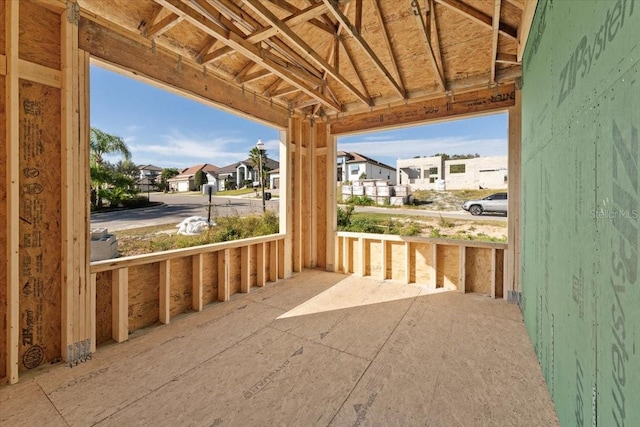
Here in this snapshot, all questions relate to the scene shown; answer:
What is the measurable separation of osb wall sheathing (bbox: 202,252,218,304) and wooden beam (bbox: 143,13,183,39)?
9.08 feet

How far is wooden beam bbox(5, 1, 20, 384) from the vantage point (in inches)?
82.2

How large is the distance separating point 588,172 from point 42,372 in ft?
14.0

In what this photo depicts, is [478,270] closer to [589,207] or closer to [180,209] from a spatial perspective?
[589,207]

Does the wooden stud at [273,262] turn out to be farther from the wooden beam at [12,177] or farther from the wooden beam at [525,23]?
the wooden beam at [525,23]

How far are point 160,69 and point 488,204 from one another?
5.34 metres

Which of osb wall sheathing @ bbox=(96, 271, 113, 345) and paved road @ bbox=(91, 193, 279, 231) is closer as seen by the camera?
osb wall sheathing @ bbox=(96, 271, 113, 345)

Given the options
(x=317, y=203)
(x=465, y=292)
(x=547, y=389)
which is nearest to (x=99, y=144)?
(x=317, y=203)

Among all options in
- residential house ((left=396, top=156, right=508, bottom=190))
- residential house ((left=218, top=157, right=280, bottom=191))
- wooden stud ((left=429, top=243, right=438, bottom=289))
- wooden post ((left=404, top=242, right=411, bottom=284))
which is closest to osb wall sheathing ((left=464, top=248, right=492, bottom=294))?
wooden stud ((left=429, top=243, right=438, bottom=289))

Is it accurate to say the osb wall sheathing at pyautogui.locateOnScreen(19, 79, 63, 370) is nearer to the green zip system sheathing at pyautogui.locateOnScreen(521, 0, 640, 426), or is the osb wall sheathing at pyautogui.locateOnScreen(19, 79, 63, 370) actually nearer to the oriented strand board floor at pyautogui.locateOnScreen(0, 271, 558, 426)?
the oriented strand board floor at pyautogui.locateOnScreen(0, 271, 558, 426)

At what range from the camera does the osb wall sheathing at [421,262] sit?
178 inches

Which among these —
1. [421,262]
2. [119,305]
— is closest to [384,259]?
[421,262]

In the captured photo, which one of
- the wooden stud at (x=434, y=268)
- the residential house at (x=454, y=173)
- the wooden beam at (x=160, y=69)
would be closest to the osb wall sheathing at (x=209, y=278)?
the wooden beam at (x=160, y=69)

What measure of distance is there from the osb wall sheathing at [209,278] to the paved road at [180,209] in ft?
4.27

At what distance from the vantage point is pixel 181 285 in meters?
3.52
